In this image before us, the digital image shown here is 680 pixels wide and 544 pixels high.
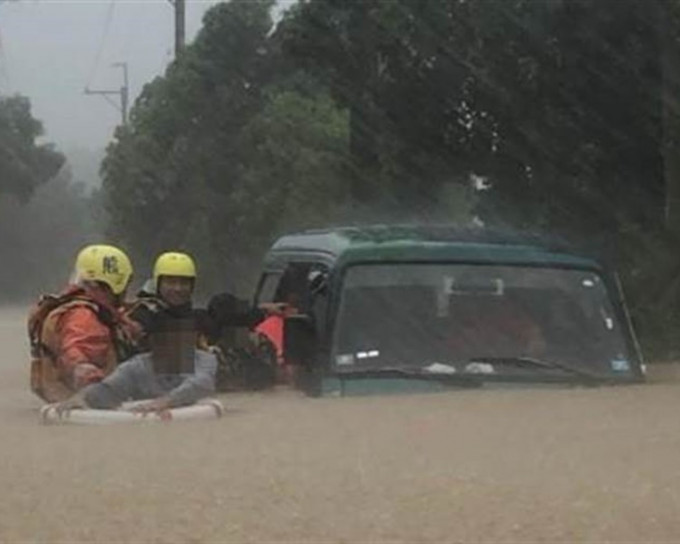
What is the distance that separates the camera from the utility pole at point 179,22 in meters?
38.1

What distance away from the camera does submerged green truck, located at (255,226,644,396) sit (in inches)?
378

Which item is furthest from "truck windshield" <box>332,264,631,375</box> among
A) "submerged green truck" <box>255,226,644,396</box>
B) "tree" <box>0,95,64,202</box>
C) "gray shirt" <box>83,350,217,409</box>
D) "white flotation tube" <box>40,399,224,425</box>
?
"tree" <box>0,95,64,202</box>

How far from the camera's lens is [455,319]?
385 inches

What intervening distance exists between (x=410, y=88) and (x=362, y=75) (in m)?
0.85

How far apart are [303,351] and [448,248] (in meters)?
0.97

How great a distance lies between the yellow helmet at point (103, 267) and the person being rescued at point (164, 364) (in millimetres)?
195

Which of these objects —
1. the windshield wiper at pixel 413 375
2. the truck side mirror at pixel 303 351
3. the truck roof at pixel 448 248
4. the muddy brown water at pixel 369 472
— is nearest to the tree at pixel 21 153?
the truck roof at pixel 448 248

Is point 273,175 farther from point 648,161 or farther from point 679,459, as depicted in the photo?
point 679,459

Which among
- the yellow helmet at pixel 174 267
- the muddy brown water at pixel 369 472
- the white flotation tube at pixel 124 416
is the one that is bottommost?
the white flotation tube at pixel 124 416

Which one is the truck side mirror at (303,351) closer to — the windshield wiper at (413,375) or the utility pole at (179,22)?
the windshield wiper at (413,375)

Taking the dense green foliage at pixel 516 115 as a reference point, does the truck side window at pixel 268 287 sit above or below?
below

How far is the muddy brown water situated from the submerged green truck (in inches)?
9.0

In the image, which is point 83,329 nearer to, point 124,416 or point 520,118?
point 124,416

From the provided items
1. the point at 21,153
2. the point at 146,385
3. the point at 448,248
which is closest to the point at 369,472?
the point at 146,385
